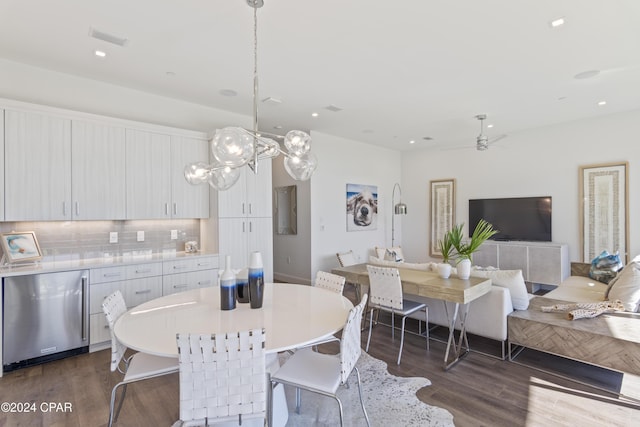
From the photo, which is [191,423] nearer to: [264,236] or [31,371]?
[31,371]

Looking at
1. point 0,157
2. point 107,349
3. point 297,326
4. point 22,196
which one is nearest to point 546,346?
point 297,326

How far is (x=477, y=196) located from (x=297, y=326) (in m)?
6.33

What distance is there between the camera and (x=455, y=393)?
102 inches

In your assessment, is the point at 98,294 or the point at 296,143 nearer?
the point at 296,143

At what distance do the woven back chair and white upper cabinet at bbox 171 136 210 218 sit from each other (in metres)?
2.19

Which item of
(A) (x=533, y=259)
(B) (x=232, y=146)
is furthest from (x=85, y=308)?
(A) (x=533, y=259)

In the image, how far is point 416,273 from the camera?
3.82m

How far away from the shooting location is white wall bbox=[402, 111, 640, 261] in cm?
530

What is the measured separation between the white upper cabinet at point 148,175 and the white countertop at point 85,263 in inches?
19.7

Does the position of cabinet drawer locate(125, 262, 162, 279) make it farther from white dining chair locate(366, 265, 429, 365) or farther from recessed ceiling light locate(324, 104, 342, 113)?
recessed ceiling light locate(324, 104, 342, 113)

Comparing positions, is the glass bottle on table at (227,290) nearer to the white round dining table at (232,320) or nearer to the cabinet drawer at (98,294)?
the white round dining table at (232,320)

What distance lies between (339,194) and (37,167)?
469 cm

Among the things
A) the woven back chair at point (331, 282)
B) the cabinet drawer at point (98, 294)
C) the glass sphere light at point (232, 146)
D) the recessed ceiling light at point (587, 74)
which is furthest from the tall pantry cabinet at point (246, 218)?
the recessed ceiling light at point (587, 74)

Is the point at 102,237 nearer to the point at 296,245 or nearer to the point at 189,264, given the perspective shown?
the point at 189,264
